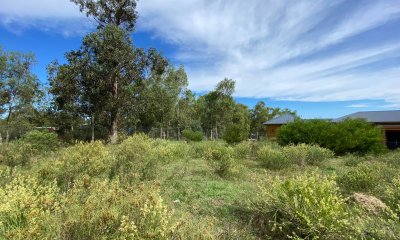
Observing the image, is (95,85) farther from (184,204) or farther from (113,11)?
(184,204)

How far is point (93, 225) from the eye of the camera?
2859 millimetres

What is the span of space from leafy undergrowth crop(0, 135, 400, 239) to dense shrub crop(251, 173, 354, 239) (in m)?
0.01

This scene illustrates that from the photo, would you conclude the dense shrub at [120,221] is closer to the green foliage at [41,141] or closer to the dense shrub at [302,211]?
the dense shrub at [302,211]

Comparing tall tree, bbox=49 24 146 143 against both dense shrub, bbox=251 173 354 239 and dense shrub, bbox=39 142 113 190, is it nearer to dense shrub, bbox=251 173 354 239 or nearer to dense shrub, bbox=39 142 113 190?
dense shrub, bbox=39 142 113 190

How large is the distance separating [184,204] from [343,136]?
14.1 metres

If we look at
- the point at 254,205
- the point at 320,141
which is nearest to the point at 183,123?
the point at 320,141

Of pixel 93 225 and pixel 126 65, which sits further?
pixel 126 65

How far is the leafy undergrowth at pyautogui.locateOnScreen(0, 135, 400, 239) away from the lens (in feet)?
9.45

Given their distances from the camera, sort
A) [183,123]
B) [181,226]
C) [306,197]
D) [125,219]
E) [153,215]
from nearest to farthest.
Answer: [125,219], [153,215], [181,226], [306,197], [183,123]

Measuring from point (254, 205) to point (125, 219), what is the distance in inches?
94.8

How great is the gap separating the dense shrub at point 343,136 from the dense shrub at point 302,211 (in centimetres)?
1312

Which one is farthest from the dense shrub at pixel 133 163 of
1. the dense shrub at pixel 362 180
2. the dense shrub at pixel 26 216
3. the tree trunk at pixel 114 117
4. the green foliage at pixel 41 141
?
the tree trunk at pixel 114 117

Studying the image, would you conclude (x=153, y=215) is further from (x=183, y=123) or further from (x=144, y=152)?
(x=183, y=123)

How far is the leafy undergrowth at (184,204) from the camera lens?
2.88m
